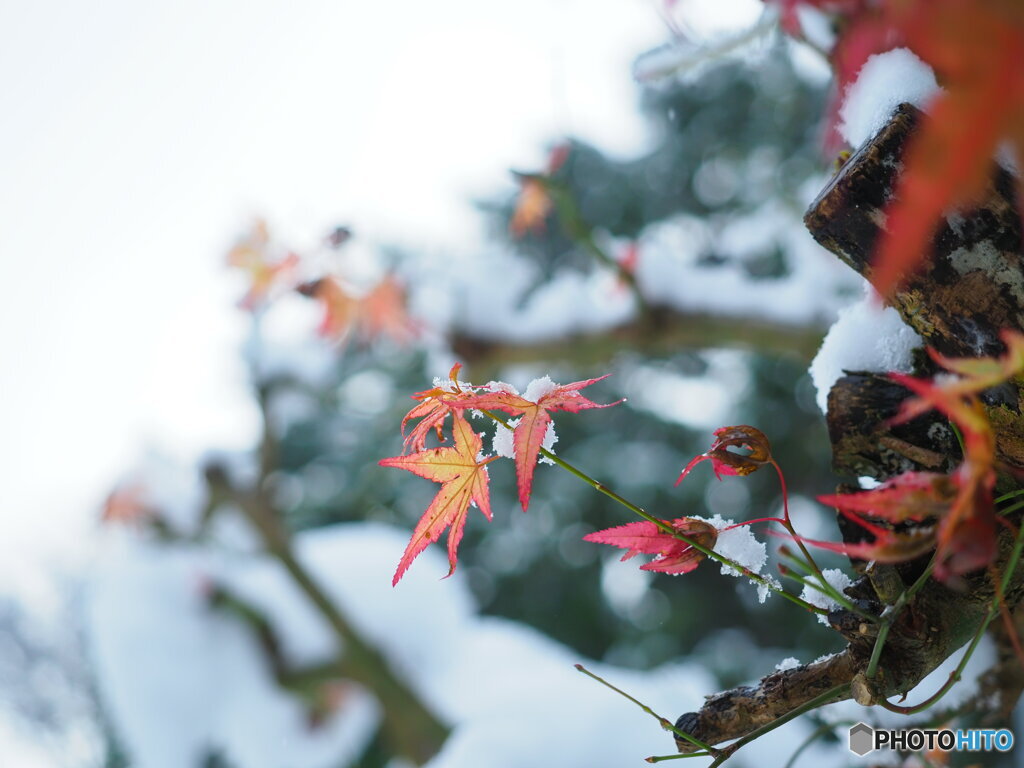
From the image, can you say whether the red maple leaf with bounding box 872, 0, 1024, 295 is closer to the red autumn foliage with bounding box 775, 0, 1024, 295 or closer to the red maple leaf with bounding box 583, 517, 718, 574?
the red autumn foliage with bounding box 775, 0, 1024, 295

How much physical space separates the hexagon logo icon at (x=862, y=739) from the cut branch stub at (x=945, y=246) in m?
0.38

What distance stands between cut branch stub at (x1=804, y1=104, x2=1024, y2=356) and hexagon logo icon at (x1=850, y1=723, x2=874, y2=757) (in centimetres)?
38

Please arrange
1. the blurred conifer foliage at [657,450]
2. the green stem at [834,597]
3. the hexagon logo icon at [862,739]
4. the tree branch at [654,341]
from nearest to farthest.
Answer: the green stem at [834,597]
the hexagon logo icon at [862,739]
the tree branch at [654,341]
the blurred conifer foliage at [657,450]

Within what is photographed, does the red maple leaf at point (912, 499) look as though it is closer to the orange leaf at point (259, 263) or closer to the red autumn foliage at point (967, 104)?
the red autumn foliage at point (967, 104)

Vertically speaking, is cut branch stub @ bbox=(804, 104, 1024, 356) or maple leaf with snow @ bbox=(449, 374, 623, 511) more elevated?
Result: cut branch stub @ bbox=(804, 104, 1024, 356)

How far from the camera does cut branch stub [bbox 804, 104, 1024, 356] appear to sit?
0.34 m

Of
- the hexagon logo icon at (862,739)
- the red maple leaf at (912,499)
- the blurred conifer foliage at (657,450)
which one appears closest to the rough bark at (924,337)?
the red maple leaf at (912,499)

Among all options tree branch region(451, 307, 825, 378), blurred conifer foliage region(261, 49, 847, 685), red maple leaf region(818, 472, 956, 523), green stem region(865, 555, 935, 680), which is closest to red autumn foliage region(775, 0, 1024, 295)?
red maple leaf region(818, 472, 956, 523)

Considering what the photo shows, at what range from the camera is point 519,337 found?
1.13 m

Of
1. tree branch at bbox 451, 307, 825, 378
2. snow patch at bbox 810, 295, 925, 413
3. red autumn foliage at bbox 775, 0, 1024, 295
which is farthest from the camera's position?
tree branch at bbox 451, 307, 825, 378

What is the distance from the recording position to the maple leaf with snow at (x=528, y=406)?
0.35 m

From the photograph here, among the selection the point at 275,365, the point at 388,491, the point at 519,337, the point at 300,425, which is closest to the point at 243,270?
the point at 275,365

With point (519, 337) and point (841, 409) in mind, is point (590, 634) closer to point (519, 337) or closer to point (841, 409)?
point (519, 337)

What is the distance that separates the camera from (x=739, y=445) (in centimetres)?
37
